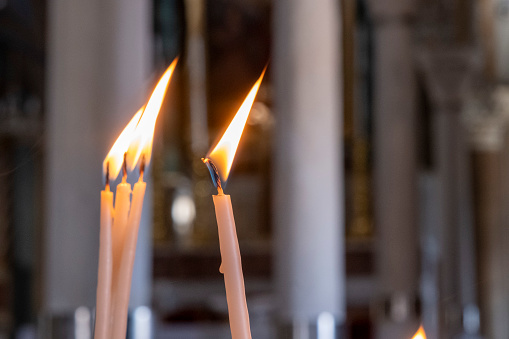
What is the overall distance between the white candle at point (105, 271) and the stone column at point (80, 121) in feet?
11.9

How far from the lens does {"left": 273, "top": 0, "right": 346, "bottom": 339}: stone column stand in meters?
4.29

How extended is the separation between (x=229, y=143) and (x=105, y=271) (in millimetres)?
153

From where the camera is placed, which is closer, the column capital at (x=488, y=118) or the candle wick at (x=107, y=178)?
the candle wick at (x=107, y=178)

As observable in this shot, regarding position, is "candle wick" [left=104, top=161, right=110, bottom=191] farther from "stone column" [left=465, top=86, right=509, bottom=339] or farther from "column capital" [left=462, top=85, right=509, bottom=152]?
"column capital" [left=462, top=85, right=509, bottom=152]

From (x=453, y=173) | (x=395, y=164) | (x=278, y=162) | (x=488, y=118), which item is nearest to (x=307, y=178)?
(x=278, y=162)

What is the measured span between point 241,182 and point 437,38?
199 inches

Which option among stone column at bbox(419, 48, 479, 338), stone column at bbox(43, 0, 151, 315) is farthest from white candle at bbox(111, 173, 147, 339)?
stone column at bbox(419, 48, 479, 338)

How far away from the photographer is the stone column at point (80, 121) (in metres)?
3.96

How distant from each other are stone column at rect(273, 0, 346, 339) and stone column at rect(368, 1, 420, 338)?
2.63 metres

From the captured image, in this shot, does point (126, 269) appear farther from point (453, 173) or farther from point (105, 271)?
point (453, 173)

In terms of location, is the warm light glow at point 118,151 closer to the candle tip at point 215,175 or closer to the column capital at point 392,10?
the candle tip at point 215,175

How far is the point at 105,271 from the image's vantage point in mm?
446

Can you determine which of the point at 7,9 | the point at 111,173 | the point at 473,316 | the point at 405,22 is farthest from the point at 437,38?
the point at 111,173

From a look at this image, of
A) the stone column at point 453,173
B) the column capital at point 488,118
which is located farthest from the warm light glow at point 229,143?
the column capital at point 488,118
